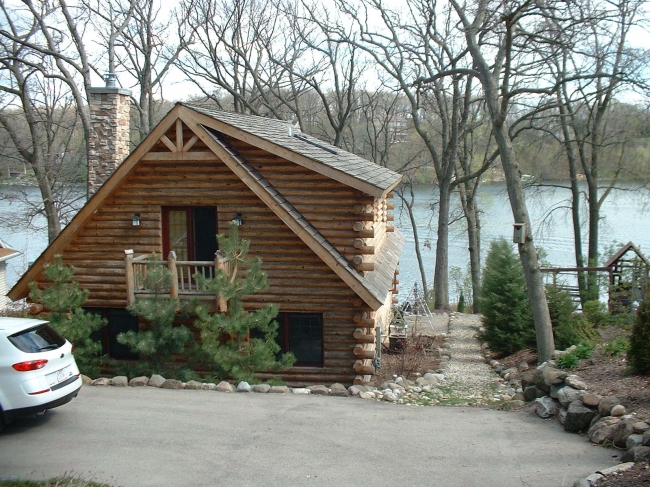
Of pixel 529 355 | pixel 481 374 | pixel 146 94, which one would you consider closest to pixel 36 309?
pixel 481 374

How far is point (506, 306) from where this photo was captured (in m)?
17.2

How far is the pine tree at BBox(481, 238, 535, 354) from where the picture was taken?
55.8ft

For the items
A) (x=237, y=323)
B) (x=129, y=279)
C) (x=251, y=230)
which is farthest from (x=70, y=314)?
(x=251, y=230)

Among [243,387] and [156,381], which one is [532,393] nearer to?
[243,387]

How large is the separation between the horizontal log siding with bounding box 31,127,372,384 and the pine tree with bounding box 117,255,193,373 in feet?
5.11

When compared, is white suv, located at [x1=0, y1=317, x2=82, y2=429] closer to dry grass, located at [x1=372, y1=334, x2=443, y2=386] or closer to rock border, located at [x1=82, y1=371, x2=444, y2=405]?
rock border, located at [x1=82, y1=371, x2=444, y2=405]

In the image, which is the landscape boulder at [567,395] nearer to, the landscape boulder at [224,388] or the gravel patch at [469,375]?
the gravel patch at [469,375]

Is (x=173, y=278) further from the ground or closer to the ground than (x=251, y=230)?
closer to the ground

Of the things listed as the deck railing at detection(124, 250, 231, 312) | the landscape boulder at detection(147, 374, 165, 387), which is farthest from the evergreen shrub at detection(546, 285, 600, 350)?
the landscape boulder at detection(147, 374, 165, 387)

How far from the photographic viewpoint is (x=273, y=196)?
13195 mm

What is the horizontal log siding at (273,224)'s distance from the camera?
45.1 feet

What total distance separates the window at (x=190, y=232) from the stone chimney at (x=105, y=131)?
230cm

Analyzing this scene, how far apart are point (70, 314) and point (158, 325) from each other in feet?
6.12

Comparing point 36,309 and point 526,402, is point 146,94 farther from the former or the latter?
point 526,402
